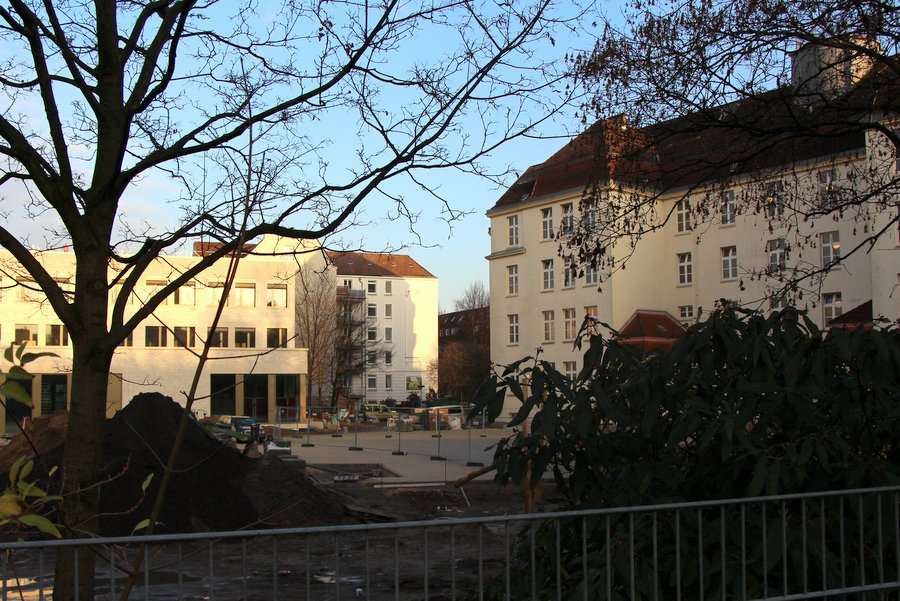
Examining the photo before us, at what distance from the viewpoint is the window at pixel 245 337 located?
207 ft

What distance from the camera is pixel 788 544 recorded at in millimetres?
4133

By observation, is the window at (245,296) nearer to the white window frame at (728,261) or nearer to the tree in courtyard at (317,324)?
the tree in courtyard at (317,324)

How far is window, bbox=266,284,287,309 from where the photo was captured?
63.9m

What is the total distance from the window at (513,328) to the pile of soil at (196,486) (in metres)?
39.3

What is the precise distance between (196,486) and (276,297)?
161 feet

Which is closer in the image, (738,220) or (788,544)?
(788,544)

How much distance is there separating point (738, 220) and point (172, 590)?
46.2 m

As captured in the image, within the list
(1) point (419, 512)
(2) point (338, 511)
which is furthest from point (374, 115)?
(1) point (419, 512)

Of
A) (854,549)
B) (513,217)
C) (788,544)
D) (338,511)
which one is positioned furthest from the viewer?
(513,217)

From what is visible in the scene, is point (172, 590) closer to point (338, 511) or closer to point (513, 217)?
point (338, 511)

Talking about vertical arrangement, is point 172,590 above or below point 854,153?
below

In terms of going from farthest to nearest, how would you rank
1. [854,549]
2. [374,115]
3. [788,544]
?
[374,115]
[854,549]
[788,544]

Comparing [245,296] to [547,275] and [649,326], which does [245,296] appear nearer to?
[547,275]

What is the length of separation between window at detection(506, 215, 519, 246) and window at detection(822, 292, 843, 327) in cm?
2074
